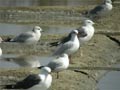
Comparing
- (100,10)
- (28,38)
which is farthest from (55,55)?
(100,10)

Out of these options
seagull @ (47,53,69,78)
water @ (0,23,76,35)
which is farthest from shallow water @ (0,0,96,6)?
seagull @ (47,53,69,78)

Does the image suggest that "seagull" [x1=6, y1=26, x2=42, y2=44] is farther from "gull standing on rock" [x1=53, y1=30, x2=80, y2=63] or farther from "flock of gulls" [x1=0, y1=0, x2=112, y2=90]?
"gull standing on rock" [x1=53, y1=30, x2=80, y2=63]

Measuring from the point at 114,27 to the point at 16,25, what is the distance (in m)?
5.05

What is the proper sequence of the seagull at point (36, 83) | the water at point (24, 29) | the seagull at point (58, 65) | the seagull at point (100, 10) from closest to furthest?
the seagull at point (36, 83) → the seagull at point (58, 65) → the water at point (24, 29) → the seagull at point (100, 10)

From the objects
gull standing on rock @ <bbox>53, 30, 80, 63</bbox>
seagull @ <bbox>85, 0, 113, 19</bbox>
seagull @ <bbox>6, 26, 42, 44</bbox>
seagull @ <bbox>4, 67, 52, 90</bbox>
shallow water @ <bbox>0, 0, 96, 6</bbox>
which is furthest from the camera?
shallow water @ <bbox>0, 0, 96, 6</bbox>

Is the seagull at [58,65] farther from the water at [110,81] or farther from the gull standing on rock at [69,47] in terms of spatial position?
the gull standing on rock at [69,47]

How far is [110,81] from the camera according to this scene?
14.0 metres

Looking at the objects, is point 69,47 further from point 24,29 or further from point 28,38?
point 24,29

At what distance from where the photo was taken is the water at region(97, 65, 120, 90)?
13.2 meters

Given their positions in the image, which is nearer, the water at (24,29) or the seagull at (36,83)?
the seagull at (36,83)

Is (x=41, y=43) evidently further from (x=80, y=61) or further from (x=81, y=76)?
(x=81, y=76)

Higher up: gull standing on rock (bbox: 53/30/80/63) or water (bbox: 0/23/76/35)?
gull standing on rock (bbox: 53/30/80/63)

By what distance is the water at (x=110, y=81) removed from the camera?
43.3 ft


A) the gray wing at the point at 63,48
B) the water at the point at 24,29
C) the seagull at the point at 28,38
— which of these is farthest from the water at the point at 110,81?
the water at the point at 24,29
